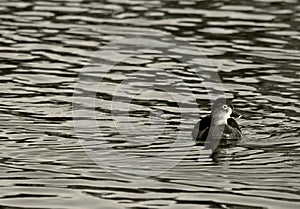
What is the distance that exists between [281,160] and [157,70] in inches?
180

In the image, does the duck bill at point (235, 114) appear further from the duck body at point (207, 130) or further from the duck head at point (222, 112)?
the duck body at point (207, 130)

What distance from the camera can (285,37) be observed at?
55.3 ft

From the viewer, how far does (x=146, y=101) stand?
13.5 metres

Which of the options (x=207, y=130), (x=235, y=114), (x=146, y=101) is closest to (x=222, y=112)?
(x=235, y=114)

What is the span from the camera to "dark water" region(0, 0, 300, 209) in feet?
31.7

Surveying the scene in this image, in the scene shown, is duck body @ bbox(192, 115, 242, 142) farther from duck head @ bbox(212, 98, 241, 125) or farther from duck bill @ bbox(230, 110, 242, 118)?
duck bill @ bbox(230, 110, 242, 118)

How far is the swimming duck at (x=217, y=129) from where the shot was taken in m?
11.8

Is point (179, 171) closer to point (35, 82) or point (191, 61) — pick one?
point (35, 82)

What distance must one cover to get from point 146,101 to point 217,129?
1776 mm

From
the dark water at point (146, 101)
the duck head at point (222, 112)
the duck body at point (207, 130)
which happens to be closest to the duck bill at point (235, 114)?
the duck head at point (222, 112)

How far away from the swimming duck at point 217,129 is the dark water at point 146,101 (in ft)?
0.43

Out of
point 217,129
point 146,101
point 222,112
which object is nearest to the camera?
point 217,129

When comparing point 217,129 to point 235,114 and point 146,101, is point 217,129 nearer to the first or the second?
point 235,114

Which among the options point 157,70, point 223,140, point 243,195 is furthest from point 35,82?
point 243,195
